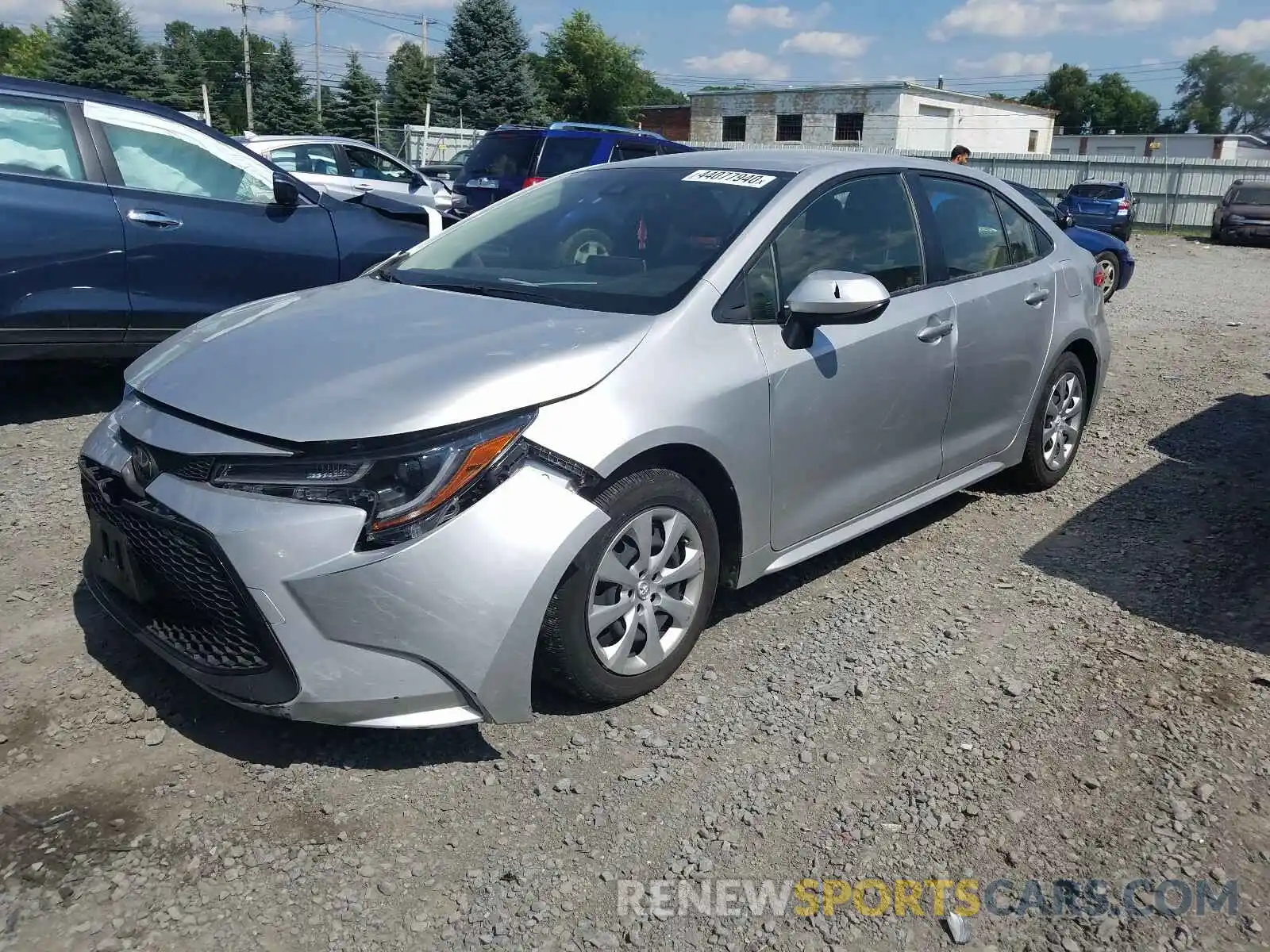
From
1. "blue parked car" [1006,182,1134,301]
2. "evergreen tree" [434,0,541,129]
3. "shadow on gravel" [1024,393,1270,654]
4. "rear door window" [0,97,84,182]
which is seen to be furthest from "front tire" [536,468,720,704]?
"evergreen tree" [434,0,541,129]

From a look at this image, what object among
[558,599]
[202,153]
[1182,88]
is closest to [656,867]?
[558,599]

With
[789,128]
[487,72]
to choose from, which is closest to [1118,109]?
[789,128]

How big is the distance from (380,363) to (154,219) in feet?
→ 11.5

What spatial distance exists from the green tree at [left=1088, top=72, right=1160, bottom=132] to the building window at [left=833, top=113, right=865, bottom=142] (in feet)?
175

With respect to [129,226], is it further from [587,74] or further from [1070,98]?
[1070,98]

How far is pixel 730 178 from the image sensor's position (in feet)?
12.8

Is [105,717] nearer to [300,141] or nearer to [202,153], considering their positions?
[202,153]

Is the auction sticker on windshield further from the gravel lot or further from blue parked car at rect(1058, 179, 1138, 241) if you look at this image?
blue parked car at rect(1058, 179, 1138, 241)

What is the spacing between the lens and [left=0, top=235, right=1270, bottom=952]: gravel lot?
7.88 feet

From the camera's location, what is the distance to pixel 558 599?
9.28ft

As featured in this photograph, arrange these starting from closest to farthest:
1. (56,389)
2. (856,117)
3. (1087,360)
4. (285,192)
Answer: (1087,360) → (285,192) → (56,389) → (856,117)

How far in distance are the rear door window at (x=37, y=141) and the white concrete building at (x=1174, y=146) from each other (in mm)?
47930

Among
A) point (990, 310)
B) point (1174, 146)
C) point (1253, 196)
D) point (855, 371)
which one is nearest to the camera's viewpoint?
point (855, 371)

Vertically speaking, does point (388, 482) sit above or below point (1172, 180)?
below
